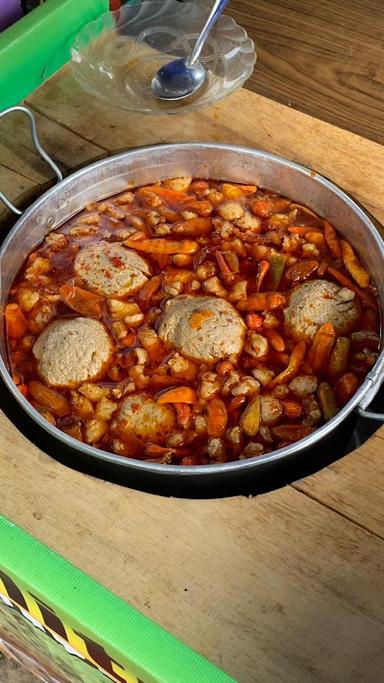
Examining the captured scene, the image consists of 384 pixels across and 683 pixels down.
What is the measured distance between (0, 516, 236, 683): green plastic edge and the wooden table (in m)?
0.03

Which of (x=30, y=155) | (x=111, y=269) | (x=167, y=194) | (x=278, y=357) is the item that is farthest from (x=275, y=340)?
(x=30, y=155)

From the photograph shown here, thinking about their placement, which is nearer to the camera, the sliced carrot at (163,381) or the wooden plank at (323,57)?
the sliced carrot at (163,381)

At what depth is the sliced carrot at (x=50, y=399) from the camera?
1.30 metres

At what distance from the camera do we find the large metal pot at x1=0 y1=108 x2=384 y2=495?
1.19 m

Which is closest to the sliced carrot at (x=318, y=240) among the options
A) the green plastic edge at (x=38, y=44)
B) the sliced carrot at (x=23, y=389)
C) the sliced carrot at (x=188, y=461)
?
the sliced carrot at (x=188, y=461)

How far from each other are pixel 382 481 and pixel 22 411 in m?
0.66

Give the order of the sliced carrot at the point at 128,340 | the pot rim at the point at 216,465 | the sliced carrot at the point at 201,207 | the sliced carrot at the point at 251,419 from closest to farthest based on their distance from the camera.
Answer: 1. the pot rim at the point at 216,465
2. the sliced carrot at the point at 251,419
3. the sliced carrot at the point at 128,340
4. the sliced carrot at the point at 201,207

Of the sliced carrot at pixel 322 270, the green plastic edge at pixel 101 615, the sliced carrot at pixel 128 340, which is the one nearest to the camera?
the green plastic edge at pixel 101 615

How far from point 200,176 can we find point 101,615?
39.9 inches

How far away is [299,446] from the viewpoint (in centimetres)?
118

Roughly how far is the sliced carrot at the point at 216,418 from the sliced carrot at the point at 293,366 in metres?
0.10

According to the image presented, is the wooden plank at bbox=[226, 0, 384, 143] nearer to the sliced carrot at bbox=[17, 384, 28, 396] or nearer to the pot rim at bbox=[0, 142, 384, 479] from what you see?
the pot rim at bbox=[0, 142, 384, 479]

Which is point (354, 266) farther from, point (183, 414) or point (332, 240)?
point (183, 414)

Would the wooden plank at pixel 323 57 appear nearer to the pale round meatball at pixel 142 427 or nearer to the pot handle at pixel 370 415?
the pot handle at pixel 370 415
